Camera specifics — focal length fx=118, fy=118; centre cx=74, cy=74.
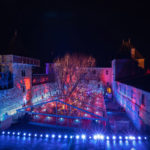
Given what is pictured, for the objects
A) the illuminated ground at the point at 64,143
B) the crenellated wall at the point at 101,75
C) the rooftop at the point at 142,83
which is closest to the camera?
the illuminated ground at the point at 64,143

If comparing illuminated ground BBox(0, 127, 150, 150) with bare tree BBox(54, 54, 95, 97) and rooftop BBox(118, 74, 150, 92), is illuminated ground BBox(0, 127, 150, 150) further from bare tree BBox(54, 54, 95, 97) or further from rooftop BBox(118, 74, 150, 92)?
bare tree BBox(54, 54, 95, 97)

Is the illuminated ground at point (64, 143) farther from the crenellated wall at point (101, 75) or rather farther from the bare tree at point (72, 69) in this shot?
the crenellated wall at point (101, 75)

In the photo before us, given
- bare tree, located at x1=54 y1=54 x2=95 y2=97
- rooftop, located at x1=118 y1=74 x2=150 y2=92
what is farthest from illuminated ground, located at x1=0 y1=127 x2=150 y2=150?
bare tree, located at x1=54 y1=54 x2=95 y2=97

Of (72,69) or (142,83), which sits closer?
(142,83)

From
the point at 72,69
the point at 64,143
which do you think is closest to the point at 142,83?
the point at 64,143

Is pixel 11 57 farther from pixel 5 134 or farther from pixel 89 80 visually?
pixel 89 80

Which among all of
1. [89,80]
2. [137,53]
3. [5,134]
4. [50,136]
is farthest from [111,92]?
[5,134]

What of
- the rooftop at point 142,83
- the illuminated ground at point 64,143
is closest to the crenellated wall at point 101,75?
the rooftop at point 142,83

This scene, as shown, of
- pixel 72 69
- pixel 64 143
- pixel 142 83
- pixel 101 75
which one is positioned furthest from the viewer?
pixel 101 75

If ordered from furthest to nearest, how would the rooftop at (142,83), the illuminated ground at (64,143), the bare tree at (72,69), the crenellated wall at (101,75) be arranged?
the crenellated wall at (101,75) < the bare tree at (72,69) < the rooftop at (142,83) < the illuminated ground at (64,143)

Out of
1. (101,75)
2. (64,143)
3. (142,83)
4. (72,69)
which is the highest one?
(72,69)

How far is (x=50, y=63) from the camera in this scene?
1272 inches

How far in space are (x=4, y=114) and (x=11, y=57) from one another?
741 centimetres

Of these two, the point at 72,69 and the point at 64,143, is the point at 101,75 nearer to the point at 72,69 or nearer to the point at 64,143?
the point at 72,69
